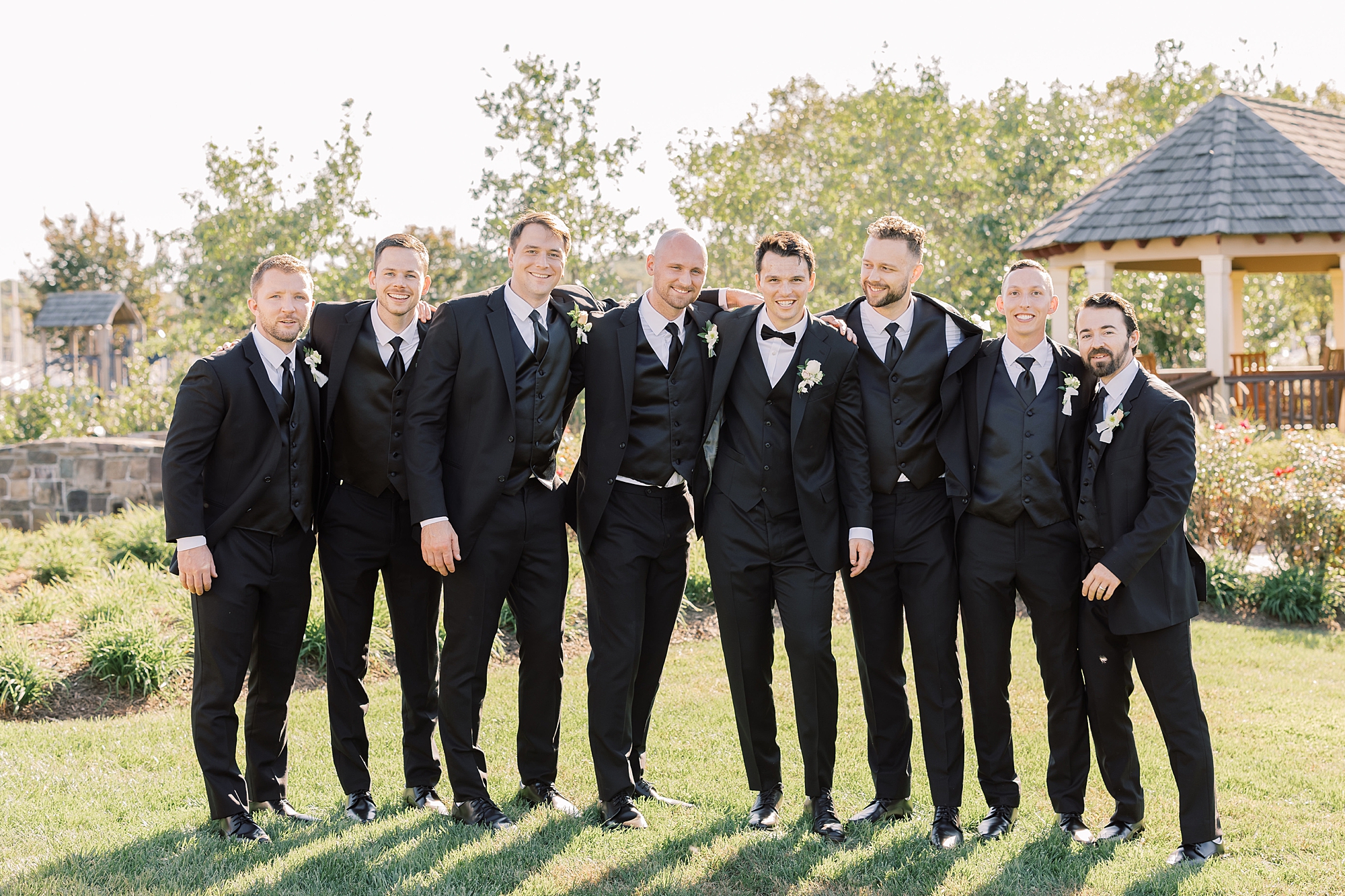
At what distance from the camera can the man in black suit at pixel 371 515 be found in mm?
4734

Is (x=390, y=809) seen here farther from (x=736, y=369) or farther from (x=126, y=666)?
(x=126, y=666)

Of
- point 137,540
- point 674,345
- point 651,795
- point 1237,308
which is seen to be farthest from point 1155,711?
point 1237,308

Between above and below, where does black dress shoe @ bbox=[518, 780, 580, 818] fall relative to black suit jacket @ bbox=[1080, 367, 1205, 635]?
below

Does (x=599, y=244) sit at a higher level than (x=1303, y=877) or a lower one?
higher

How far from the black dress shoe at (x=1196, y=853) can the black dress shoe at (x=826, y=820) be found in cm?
127

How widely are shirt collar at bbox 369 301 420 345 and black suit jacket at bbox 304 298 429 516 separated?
0.02 metres

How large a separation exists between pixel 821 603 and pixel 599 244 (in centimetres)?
1314

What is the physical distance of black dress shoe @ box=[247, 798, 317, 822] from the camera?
4.65m

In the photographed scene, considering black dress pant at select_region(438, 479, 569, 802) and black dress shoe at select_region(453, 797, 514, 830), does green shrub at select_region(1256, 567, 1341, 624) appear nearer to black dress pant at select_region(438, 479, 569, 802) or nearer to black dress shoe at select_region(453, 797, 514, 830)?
black dress pant at select_region(438, 479, 569, 802)

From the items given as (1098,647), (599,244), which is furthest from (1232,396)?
(1098,647)

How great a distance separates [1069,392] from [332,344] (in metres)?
3.13

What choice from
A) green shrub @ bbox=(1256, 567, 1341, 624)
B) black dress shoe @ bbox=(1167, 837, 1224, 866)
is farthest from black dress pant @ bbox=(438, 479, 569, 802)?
green shrub @ bbox=(1256, 567, 1341, 624)

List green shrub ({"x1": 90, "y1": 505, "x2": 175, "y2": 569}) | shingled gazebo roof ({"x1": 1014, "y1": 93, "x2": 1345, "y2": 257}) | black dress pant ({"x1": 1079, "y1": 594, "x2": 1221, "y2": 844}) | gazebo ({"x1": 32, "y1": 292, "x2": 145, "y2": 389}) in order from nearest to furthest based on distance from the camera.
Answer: black dress pant ({"x1": 1079, "y1": 594, "x2": 1221, "y2": 844}) < green shrub ({"x1": 90, "y1": 505, "x2": 175, "y2": 569}) < shingled gazebo roof ({"x1": 1014, "y1": 93, "x2": 1345, "y2": 257}) < gazebo ({"x1": 32, "y1": 292, "x2": 145, "y2": 389})

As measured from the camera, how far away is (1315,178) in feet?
50.4
